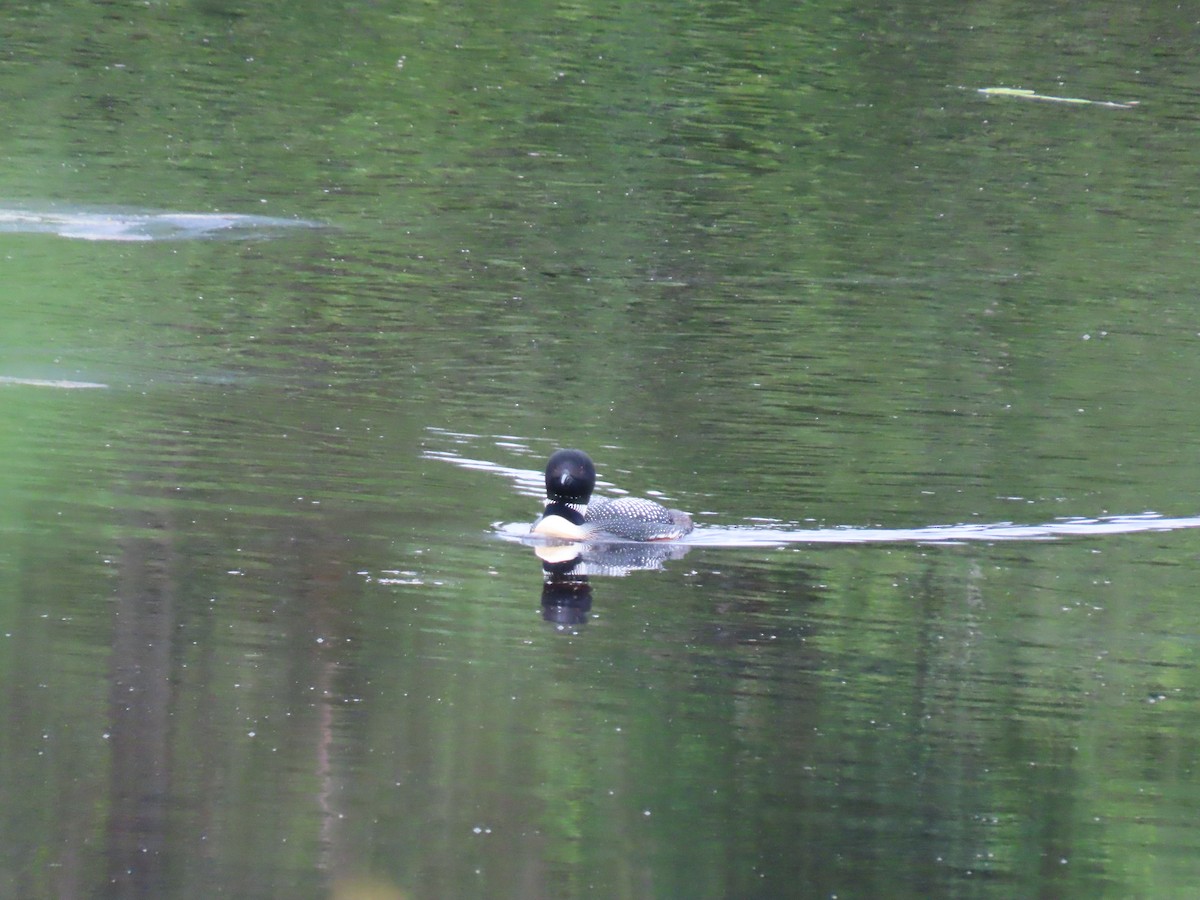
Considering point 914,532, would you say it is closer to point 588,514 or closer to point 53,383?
point 588,514

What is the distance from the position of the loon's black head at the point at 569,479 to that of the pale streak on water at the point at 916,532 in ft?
0.86

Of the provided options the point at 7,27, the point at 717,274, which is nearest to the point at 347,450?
the point at 717,274

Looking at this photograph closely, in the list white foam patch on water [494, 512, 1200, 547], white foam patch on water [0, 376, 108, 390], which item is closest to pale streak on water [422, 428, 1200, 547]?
white foam patch on water [494, 512, 1200, 547]

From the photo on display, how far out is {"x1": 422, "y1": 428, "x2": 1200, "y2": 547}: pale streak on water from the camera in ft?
39.3

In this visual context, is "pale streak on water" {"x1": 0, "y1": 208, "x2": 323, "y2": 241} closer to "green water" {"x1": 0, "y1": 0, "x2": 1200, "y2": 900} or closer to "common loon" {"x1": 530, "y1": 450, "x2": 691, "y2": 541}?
"green water" {"x1": 0, "y1": 0, "x2": 1200, "y2": 900}

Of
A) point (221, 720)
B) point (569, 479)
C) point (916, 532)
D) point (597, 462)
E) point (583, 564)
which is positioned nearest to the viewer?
point (221, 720)

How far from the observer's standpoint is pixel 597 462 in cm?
1366

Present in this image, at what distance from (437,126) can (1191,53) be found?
444 inches

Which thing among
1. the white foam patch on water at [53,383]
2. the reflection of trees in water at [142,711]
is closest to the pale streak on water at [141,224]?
the white foam patch on water at [53,383]

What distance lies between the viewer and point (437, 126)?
985 inches

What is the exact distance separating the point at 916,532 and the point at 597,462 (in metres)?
2.29

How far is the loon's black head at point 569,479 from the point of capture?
12.0m

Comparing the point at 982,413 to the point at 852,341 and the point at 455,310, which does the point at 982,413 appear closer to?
the point at 852,341

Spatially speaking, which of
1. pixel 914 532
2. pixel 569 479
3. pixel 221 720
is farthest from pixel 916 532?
pixel 221 720
